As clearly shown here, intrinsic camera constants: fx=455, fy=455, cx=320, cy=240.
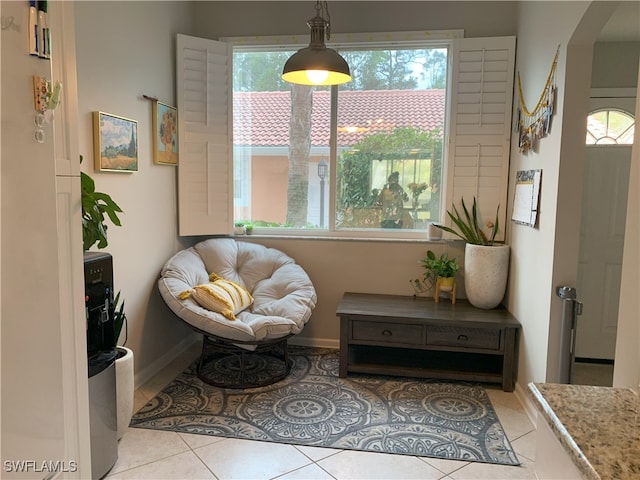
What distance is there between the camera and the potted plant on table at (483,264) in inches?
130

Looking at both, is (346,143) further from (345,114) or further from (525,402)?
(525,402)

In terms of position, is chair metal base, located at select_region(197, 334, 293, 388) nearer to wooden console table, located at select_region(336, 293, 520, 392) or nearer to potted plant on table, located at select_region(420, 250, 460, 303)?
wooden console table, located at select_region(336, 293, 520, 392)

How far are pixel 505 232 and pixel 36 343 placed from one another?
3270 mm

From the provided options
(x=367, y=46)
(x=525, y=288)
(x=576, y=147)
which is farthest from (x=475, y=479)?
(x=367, y=46)

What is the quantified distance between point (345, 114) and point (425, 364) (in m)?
2.08

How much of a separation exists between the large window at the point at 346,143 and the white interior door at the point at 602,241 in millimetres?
1139

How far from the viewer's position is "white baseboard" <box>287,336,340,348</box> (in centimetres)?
391

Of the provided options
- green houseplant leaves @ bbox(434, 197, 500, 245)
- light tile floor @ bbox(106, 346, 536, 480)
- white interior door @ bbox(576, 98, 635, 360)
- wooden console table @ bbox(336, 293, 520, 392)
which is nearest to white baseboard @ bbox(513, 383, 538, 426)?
wooden console table @ bbox(336, 293, 520, 392)

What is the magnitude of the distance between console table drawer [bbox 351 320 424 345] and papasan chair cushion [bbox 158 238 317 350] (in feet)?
1.26

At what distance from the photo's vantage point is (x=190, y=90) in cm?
357

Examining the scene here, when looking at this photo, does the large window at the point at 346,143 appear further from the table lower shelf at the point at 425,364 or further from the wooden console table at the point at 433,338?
the table lower shelf at the point at 425,364

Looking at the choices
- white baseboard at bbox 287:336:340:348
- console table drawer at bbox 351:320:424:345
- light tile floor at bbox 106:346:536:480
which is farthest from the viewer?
white baseboard at bbox 287:336:340:348

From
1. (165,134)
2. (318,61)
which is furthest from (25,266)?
(165,134)

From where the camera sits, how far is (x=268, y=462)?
2277mm
